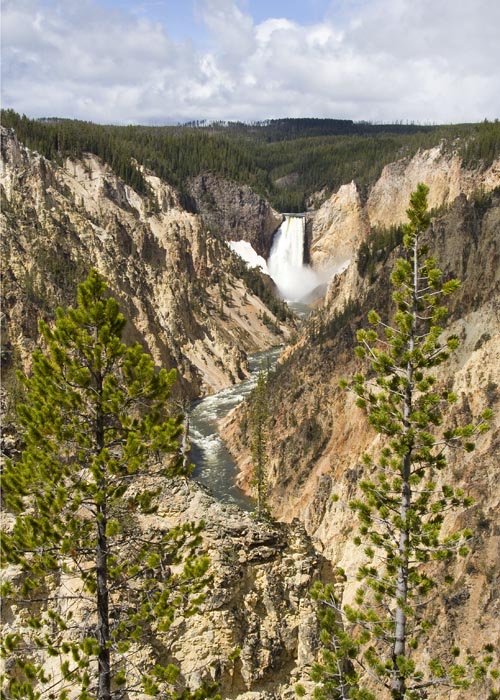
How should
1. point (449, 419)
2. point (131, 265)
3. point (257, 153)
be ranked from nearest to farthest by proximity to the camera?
point (449, 419), point (131, 265), point (257, 153)

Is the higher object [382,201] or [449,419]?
[382,201]

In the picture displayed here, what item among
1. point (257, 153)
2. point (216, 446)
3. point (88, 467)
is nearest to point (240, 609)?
point (88, 467)

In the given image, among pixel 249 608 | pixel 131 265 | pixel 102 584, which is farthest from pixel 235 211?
pixel 102 584

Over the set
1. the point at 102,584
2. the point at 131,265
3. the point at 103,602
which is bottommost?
the point at 131,265

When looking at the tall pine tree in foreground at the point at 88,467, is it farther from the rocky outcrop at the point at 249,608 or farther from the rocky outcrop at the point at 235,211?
the rocky outcrop at the point at 235,211

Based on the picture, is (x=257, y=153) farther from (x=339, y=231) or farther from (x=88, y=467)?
(x=88, y=467)

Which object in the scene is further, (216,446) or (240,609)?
(216,446)

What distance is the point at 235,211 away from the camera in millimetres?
107875

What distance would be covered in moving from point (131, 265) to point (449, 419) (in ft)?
133

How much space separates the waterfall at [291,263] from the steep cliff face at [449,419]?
49.9 metres

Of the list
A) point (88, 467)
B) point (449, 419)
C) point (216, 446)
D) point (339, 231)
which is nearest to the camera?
point (88, 467)

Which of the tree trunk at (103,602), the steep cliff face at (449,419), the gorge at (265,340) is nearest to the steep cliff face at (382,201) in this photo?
the gorge at (265,340)

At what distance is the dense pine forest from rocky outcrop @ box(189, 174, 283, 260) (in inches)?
104

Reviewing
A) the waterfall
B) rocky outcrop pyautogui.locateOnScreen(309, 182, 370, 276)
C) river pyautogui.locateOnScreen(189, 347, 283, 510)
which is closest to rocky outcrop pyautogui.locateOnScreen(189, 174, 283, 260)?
the waterfall
